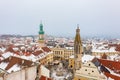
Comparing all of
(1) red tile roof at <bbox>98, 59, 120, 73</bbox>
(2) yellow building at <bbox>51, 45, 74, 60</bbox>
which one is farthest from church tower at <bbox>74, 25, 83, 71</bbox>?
(2) yellow building at <bbox>51, 45, 74, 60</bbox>

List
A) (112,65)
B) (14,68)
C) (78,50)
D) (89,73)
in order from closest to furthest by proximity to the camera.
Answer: (14,68), (89,73), (78,50), (112,65)

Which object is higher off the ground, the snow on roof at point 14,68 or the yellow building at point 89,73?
the snow on roof at point 14,68

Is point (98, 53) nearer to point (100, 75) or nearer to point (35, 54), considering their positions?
point (35, 54)

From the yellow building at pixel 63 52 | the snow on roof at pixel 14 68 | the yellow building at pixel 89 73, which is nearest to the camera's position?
the snow on roof at pixel 14 68

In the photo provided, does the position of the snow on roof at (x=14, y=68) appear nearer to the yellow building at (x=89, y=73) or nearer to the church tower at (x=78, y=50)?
the yellow building at (x=89, y=73)

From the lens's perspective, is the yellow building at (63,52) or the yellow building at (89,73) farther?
the yellow building at (63,52)

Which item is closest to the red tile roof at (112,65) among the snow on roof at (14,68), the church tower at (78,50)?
the church tower at (78,50)

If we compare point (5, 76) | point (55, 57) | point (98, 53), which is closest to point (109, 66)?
point (5, 76)

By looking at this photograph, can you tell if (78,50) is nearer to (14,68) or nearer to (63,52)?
(14,68)

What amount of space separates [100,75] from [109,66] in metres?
6.79

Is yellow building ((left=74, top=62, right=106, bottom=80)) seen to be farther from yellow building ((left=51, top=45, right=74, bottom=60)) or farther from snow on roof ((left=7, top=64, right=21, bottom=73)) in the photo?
yellow building ((left=51, top=45, right=74, bottom=60))

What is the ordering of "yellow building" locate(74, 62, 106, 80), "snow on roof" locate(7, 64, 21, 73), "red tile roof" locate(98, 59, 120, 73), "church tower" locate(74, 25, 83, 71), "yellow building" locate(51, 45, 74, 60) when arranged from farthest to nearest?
"yellow building" locate(51, 45, 74, 60), "red tile roof" locate(98, 59, 120, 73), "church tower" locate(74, 25, 83, 71), "yellow building" locate(74, 62, 106, 80), "snow on roof" locate(7, 64, 21, 73)

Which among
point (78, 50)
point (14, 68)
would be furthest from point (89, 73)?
point (14, 68)

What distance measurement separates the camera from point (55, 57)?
78.2 metres
